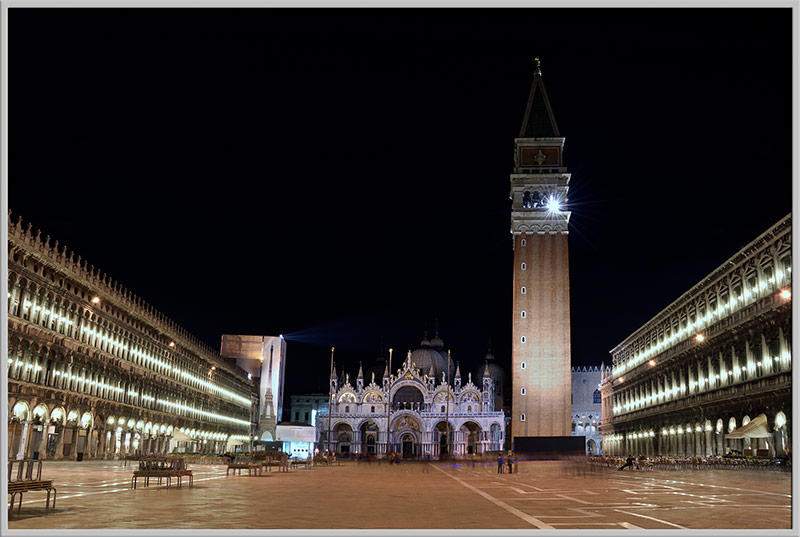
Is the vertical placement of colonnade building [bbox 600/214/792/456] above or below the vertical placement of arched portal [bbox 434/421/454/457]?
above

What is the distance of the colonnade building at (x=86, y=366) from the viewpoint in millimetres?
45688

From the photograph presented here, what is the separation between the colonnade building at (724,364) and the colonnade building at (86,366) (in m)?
41.4

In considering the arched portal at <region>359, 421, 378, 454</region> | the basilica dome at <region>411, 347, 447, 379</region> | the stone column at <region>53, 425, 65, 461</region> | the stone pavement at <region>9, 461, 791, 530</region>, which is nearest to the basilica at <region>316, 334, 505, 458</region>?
the arched portal at <region>359, 421, 378, 454</region>

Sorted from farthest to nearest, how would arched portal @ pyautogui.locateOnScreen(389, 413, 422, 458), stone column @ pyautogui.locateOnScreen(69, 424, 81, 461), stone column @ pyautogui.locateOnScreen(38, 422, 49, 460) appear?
arched portal @ pyautogui.locateOnScreen(389, 413, 422, 458), stone column @ pyautogui.locateOnScreen(69, 424, 81, 461), stone column @ pyautogui.locateOnScreen(38, 422, 49, 460)

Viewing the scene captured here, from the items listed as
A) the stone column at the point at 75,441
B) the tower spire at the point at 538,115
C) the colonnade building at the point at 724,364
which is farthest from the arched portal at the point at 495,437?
the stone column at the point at 75,441

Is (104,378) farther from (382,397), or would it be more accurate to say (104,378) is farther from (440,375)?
(440,375)

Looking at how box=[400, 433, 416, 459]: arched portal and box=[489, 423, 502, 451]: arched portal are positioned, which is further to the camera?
box=[400, 433, 416, 459]: arched portal

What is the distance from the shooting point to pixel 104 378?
6038 centimetres

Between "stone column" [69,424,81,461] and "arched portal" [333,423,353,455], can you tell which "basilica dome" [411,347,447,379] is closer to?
"arched portal" [333,423,353,455]

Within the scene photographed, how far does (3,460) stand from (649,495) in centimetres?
1951

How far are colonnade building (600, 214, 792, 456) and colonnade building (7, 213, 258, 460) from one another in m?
41.4

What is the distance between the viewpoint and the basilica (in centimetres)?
12519

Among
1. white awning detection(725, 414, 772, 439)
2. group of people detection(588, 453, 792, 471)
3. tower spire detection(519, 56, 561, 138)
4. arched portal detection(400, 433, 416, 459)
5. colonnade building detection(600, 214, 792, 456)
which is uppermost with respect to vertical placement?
tower spire detection(519, 56, 561, 138)

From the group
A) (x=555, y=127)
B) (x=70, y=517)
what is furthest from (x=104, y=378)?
(x=555, y=127)
